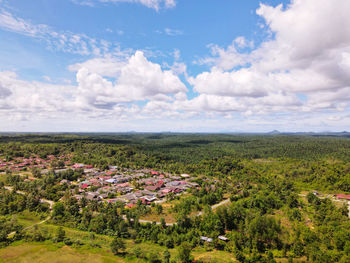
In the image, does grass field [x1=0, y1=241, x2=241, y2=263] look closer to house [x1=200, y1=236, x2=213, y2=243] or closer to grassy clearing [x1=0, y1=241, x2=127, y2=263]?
grassy clearing [x1=0, y1=241, x2=127, y2=263]

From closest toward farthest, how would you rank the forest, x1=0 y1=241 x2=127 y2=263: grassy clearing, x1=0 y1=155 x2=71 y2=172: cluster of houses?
x1=0 y1=241 x2=127 y2=263: grassy clearing, the forest, x1=0 y1=155 x2=71 y2=172: cluster of houses

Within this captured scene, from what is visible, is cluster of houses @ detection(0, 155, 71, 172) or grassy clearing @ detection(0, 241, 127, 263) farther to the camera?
cluster of houses @ detection(0, 155, 71, 172)

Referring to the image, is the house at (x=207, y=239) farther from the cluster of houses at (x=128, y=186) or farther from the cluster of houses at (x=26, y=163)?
the cluster of houses at (x=26, y=163)

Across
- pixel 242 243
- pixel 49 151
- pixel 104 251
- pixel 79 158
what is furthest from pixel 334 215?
pixel 49 151

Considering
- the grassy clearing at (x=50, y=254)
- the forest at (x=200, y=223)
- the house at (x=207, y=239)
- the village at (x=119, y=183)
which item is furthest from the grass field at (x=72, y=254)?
the village at (x=119, y=183)

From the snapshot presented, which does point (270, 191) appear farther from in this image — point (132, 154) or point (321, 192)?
point (132, 154)

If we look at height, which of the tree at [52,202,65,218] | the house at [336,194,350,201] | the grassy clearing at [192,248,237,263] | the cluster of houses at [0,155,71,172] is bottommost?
the grassy clearing at [192,248,237,263]

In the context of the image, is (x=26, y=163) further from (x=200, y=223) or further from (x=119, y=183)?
(x=200, y=223)

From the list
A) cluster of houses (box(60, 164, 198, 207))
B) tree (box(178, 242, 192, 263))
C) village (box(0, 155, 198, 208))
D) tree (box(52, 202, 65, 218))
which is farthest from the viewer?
village (box(0, 155, 198, 208))

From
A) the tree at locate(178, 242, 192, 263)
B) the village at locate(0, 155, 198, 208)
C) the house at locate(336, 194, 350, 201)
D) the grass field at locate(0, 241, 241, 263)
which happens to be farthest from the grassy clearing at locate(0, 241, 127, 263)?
the house at locate(336, 194, 350, 201)

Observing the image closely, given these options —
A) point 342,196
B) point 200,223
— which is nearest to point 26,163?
point 200,223
